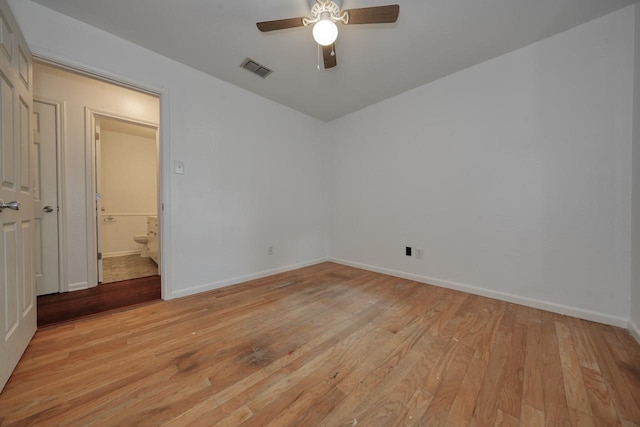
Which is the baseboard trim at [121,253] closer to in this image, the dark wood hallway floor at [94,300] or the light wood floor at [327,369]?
the dark wood hallway floor at [94,300]

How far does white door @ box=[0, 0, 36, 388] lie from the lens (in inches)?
45.6

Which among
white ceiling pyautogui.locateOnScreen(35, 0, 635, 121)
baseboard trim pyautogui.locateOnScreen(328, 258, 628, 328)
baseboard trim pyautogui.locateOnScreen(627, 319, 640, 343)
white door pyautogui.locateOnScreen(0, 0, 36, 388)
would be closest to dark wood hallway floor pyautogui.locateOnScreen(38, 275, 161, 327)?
white door pyautogui.locateOnScreen(0, 0, 36, 388)

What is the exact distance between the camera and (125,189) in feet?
14.4

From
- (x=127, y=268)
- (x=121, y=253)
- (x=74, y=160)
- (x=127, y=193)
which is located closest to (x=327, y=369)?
(x=74, y=160)

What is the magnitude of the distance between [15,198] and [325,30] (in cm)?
214

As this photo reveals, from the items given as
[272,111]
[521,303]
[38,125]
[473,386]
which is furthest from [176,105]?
[521,303]

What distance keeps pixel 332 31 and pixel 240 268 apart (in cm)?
251

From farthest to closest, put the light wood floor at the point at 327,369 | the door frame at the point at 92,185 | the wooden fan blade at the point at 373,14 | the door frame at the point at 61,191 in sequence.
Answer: the door frame at the point at 92,185 < the door frame at the point at 61,191 < the wooden fan blade at the point at 373,14 < the light wood floor at the point at 327,369

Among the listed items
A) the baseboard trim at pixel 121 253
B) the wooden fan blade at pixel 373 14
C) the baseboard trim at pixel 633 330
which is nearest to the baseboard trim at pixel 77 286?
the baseboard trim at pixel 121 253

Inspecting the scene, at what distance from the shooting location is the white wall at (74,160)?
243 centimetres

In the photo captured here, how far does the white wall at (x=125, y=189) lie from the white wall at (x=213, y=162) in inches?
110

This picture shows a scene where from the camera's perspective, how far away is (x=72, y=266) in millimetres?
2498

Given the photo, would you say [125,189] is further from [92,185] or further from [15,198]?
[15,198]

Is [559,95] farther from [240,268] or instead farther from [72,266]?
[72,266]
